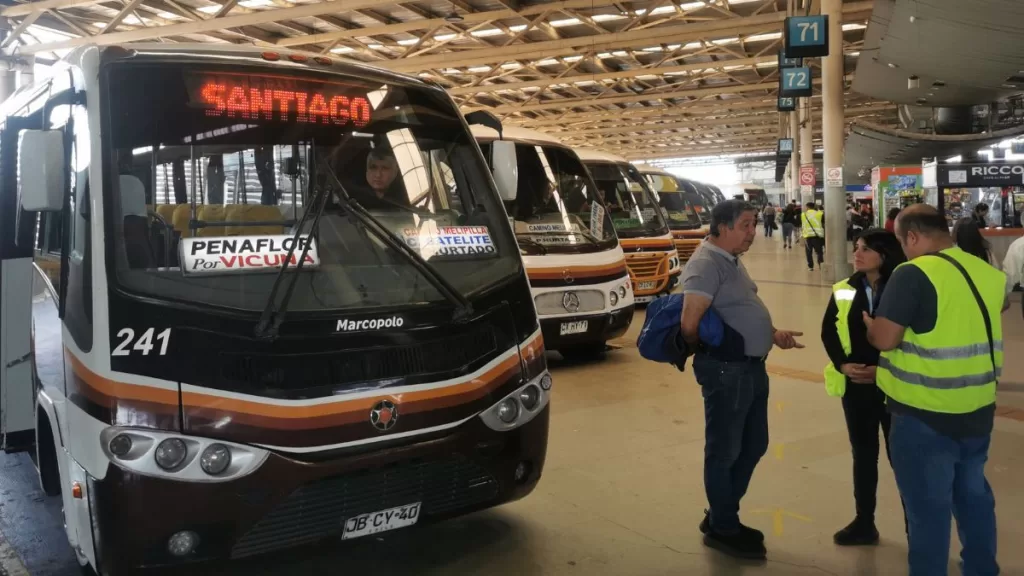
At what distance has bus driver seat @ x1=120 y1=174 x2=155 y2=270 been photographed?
147 inches

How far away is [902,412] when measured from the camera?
3668mm

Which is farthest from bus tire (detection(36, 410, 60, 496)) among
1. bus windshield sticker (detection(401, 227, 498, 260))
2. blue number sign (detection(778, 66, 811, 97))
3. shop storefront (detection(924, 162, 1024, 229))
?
shop storefront (detection(924, 162, 1024, 229))

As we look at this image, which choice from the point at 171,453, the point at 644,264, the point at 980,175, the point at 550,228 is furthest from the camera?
the point at 980,175

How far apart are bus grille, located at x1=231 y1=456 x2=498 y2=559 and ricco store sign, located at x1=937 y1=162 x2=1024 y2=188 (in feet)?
53.5

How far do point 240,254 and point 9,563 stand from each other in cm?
210

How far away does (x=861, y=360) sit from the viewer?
13.9 ft

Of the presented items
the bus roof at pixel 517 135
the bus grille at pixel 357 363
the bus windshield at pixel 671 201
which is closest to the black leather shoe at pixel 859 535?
the bus grille at pixel 357 363

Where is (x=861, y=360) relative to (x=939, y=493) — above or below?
above

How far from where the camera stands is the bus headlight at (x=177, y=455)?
11.1 ft

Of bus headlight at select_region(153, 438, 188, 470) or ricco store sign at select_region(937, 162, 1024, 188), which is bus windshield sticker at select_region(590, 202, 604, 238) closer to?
bus headlight at select_region(153, 438, 188, 470)

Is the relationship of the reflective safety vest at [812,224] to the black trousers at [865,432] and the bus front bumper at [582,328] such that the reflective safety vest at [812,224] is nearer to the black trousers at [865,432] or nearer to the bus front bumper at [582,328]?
the bus front bumper at [582,328]

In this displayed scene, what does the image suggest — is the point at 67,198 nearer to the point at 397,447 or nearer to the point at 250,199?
the point at 250,199

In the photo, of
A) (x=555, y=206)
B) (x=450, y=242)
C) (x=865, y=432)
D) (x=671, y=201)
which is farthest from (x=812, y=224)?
(x=450, y=242)

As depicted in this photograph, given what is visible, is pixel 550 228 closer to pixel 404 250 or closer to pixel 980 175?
pixel 404 250
